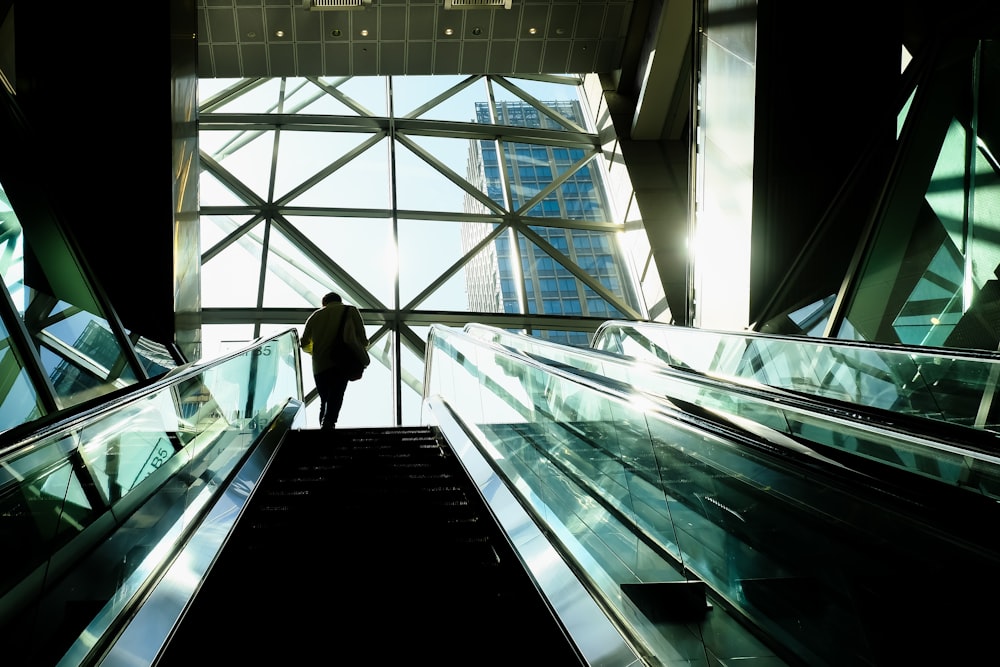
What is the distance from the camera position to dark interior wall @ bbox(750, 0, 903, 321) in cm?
708

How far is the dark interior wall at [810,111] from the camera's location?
23.2 feet

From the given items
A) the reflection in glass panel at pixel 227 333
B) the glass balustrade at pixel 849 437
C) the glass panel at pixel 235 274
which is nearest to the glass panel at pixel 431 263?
the glass panel at pixel 235 274

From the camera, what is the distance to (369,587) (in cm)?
321

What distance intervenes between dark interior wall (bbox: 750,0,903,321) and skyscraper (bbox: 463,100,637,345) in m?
5.86

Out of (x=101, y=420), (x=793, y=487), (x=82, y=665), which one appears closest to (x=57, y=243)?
(x=101, y=420)

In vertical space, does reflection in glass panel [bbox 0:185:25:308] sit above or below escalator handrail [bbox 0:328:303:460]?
above

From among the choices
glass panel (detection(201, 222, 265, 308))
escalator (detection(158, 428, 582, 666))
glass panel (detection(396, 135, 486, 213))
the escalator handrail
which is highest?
glass panel (detection(396, 135, 486, 213))

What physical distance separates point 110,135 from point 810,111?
736 centimetres

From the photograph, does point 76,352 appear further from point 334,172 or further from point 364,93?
point 364,93

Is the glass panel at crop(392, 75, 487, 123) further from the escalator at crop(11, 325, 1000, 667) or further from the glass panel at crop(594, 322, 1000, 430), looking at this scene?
the escalator at crop(11, 325, 1000, 667)

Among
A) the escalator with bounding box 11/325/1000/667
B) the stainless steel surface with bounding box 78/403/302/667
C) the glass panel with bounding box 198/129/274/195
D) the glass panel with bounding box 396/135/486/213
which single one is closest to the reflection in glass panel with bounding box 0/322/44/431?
the escalator with bounding box 11/325/1000/667

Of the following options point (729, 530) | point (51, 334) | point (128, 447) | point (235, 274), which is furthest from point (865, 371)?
point (235, 274)

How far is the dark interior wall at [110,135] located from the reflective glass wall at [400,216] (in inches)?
162

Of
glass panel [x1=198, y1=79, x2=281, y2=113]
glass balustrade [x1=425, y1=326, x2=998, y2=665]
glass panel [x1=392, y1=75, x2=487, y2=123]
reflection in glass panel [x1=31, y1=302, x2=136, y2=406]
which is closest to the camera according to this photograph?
glass balustrade [x1=425, y1=326, x2=998, y2=665]
